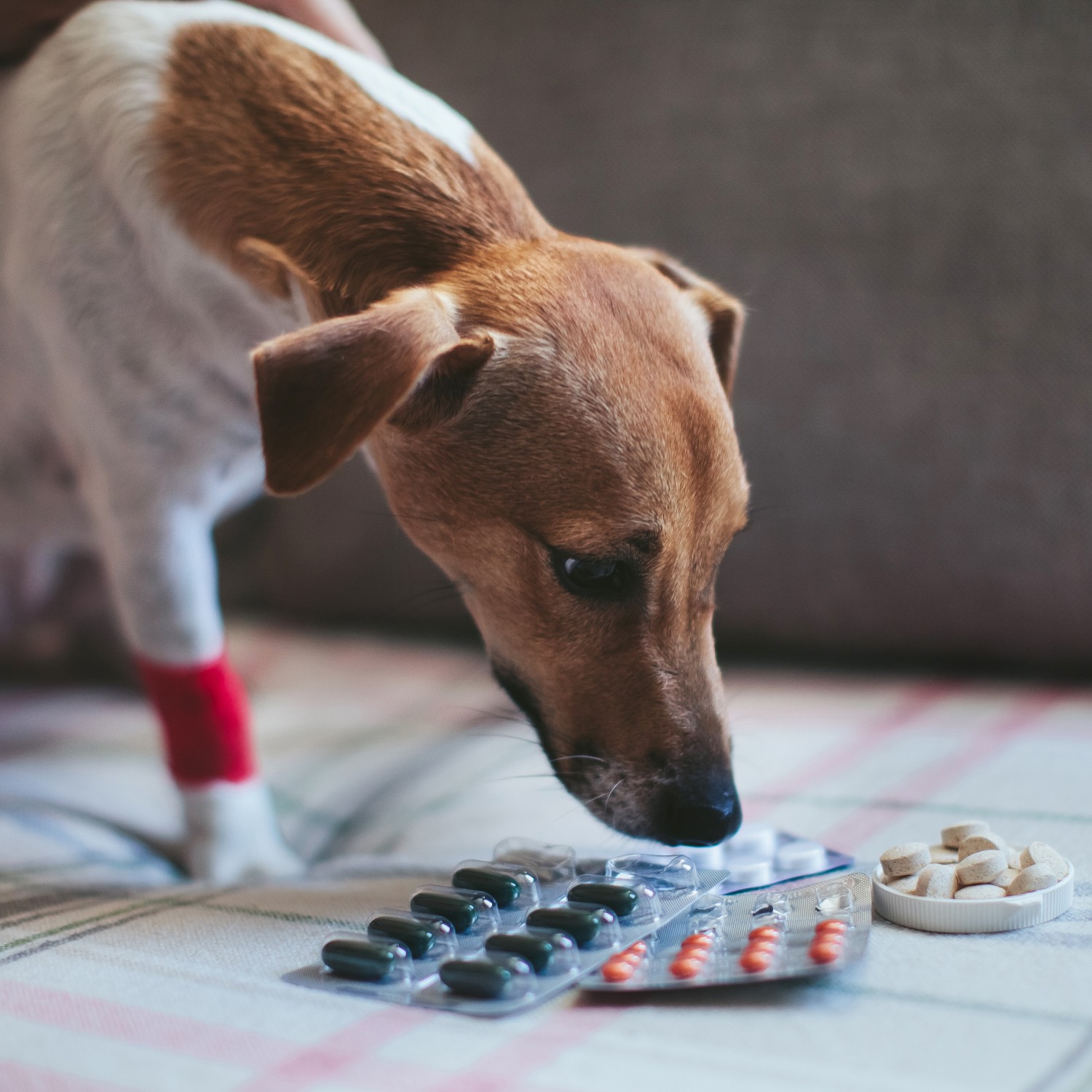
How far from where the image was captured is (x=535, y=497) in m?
1.17

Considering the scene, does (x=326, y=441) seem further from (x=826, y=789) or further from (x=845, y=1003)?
(x=826, y=789)

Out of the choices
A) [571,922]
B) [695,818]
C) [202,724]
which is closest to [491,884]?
[571,922]

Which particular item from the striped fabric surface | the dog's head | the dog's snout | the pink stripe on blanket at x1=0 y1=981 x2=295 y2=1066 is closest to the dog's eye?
the dog's head

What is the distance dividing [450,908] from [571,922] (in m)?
0.11

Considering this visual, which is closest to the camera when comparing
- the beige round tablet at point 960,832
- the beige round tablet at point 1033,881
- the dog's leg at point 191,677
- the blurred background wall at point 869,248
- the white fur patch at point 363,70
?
the beige round tablet at point 1033,881

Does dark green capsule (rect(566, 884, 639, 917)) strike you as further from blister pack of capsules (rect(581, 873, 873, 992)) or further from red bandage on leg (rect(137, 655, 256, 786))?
red bandage on leg (rect(137, 655, 256, 786))

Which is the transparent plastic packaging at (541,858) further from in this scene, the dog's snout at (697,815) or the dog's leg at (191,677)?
the dog's leg at (191,677)

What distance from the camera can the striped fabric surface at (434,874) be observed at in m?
0.80

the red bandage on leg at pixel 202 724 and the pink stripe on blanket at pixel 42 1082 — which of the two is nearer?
the pink stripe on blanket at pixel 42 1082

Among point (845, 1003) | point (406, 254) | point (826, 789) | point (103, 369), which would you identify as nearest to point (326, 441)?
point (406, 254)

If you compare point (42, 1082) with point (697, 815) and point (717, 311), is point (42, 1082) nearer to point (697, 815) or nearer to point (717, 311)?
point (697, 815)


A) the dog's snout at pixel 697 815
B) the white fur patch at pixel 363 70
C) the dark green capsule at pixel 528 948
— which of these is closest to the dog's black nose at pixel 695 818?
the dog's snout at pixel 697 815

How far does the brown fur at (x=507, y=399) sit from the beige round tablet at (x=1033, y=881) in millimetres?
281

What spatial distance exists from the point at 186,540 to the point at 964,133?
1307mm
